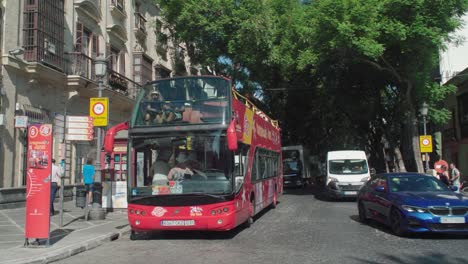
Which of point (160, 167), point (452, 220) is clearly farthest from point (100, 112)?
point (452, 220)

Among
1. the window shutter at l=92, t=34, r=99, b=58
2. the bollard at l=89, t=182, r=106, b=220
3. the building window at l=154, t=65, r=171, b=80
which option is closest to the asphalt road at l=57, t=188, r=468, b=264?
the bollard at l=89, t=182, r=106, b=220

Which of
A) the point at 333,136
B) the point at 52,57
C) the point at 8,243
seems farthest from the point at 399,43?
the point at 333,136

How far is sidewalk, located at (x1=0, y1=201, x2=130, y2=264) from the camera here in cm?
844

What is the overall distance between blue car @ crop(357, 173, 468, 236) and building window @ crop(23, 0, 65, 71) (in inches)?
503

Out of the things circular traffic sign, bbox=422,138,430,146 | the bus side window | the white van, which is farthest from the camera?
circular traffic sign, bbox=422,138,430,146

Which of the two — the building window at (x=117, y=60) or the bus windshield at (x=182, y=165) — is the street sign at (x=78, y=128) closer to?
the bus windshield at (x=182, y=165)

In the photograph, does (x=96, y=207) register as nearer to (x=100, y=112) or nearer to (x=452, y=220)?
(x=100, y=112)

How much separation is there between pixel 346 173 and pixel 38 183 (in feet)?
49.5

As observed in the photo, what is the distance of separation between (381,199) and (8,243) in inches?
333

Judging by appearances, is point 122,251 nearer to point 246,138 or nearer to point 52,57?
point 246,138

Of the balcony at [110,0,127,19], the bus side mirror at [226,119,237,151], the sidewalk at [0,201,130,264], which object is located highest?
the balcony at [110,0,127,19]

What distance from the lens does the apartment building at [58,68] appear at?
16.5 metres

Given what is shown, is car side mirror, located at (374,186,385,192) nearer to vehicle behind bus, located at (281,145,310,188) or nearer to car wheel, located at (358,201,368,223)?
car wheel, located at (358,201,368,223)

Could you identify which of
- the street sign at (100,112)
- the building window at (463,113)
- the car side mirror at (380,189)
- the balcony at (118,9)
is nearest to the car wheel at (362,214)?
the car side mirror at (380,189)
